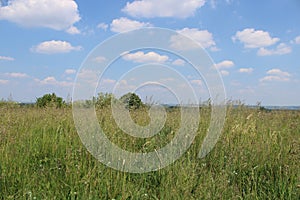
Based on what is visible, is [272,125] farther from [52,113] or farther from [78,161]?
[52,113]

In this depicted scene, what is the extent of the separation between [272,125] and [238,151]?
1823mm

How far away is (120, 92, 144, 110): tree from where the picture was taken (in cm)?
512

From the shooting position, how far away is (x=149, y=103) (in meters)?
5.40

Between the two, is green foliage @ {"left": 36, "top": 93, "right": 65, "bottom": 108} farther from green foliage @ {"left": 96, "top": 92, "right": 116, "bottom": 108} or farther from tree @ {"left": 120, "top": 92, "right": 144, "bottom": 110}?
tree @ {"left": 120, "top": 92, "right": 144, "bottom": 110}

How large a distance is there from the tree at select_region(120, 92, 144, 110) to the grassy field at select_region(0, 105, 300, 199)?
585 millimetres

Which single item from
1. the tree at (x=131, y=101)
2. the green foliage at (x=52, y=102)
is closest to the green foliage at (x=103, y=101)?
the tree at (x=131, y=101)

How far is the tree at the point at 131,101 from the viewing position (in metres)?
5.12

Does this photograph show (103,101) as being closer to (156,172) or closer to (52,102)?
(52,102)

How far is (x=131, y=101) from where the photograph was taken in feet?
17.9

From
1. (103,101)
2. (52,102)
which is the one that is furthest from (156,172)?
(52,102)

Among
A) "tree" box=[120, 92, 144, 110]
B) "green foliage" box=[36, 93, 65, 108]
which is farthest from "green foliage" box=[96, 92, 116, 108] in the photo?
"green foliage" box=[36, 93, 65, 108]

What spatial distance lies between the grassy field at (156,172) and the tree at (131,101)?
58 centimetres

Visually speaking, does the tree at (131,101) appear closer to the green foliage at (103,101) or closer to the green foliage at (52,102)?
the green foliage at (103,101)

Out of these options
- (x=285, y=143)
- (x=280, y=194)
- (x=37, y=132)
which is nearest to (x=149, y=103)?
(x=37, y=132)
